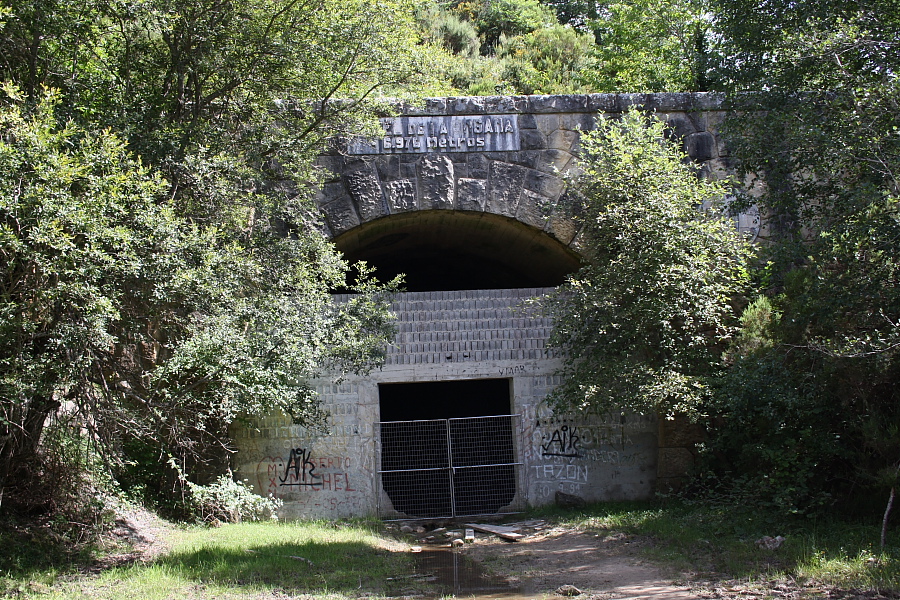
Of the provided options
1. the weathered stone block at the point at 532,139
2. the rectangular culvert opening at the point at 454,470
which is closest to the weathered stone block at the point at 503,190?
the weathered stone block at the point at 532,139

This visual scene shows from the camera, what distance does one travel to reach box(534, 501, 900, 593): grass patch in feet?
20.6

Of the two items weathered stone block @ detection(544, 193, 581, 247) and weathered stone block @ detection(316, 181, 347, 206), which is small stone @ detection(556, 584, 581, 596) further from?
weathered stone block @ detection(316, 181, 347, 206)

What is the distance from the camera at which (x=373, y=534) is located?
31.4 ft

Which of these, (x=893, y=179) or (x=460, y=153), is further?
(x=460, y=153)

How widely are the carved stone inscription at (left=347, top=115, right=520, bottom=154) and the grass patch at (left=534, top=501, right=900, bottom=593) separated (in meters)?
5.46

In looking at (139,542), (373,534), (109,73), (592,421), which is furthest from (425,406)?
(109,73)

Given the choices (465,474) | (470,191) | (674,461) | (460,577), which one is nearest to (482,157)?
(470,191)

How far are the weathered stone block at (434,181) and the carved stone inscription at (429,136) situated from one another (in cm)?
18

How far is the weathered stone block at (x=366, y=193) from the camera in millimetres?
11242

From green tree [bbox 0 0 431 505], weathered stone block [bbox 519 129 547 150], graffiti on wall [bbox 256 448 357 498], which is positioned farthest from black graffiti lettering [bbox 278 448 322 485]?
weathered stone block [bbox 519 129 547 150]

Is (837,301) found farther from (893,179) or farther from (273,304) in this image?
(273,304)

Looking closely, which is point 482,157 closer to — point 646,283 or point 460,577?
point 646,283

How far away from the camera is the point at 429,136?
37.2 ft

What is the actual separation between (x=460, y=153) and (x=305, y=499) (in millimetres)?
5381
